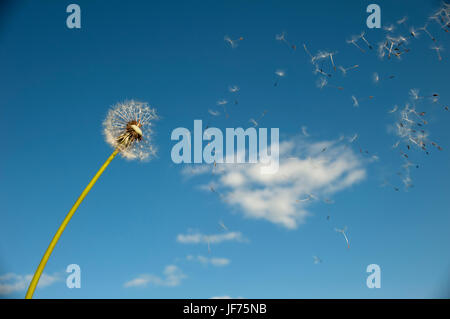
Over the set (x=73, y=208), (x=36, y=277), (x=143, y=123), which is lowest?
(x=36, y=277)

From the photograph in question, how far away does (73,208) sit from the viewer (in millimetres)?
16047
